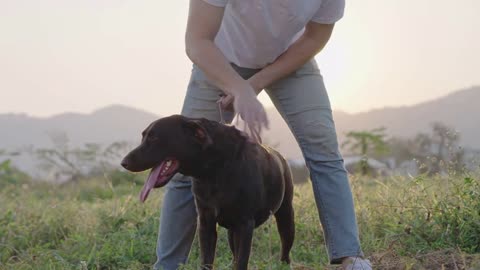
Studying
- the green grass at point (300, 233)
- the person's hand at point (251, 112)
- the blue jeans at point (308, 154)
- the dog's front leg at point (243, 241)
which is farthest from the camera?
the green grass at point (300, 233)

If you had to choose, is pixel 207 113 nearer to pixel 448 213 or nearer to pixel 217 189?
pixel 217 189

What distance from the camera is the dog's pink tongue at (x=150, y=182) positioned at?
367 centimetres

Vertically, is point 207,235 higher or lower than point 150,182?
lower

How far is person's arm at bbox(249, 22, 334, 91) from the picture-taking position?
413cm

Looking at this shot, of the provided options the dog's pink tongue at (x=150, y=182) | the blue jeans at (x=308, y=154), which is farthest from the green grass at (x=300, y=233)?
the dog's pink tongue at (x=150, y=182)

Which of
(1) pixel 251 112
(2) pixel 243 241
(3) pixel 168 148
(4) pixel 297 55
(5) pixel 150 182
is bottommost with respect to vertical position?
(2) pixel 243 241

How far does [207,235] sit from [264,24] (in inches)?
45.8

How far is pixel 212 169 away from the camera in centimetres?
386

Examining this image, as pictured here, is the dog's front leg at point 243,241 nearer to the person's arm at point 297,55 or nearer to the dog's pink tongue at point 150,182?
the dog's pink tongue at point 150,182

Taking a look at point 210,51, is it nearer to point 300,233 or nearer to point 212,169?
point 212,169

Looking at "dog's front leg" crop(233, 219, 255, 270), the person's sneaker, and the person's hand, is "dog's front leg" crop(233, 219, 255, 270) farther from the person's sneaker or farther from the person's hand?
the person's sneaker

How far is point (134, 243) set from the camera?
5.48 meters

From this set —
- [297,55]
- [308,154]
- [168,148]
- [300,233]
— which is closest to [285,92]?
[297,55]

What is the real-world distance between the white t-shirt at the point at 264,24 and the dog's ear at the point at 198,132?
610 millimetres
